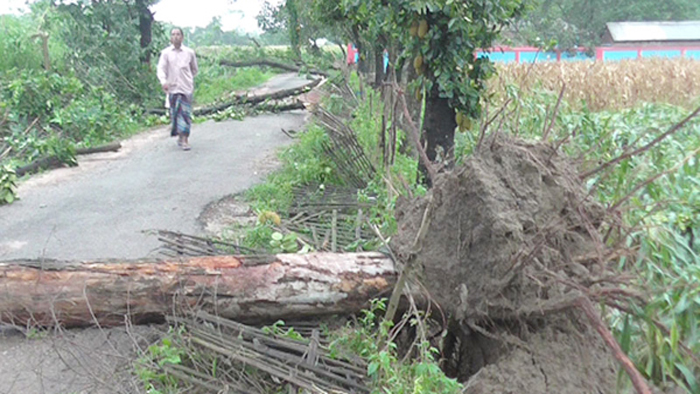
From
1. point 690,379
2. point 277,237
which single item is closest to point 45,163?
point 277,237

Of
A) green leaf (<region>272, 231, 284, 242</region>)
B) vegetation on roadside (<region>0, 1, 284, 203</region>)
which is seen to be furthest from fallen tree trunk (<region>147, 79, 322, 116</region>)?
Answer: green leaf (<region>272, 231, 284, 242</region>)

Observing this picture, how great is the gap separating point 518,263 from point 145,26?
14.7m

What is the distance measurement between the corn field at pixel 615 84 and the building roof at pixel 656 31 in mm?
24893

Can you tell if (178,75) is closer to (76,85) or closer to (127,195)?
(127,195)

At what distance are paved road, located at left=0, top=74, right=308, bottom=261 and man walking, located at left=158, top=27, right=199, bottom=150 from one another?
26.1 inches

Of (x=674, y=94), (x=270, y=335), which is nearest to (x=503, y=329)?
(x=270, y=335)

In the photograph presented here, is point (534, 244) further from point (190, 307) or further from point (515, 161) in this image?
point (190, 307)

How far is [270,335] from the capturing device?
4.05 m

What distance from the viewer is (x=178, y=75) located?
1048cm

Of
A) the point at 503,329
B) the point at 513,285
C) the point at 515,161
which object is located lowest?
the point at 503,329

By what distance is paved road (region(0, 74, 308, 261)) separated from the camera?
616cm

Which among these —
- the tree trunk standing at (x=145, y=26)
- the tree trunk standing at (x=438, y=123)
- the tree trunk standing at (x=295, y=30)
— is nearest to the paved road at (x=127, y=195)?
the tree trunk standing at (x=438, y=123)

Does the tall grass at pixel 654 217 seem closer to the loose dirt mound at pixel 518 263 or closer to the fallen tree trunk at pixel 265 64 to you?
the loose dirt mound at pixel 518 263

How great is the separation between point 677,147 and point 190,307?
4.01 m
